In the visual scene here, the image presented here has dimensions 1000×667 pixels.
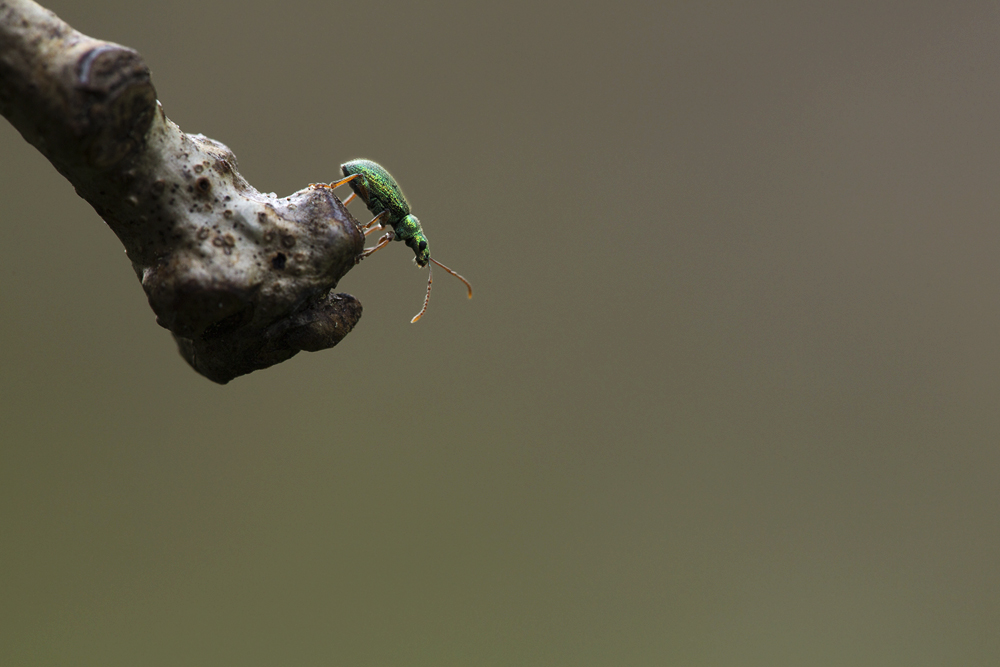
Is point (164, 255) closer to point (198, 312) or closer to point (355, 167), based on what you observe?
point (198, 312)

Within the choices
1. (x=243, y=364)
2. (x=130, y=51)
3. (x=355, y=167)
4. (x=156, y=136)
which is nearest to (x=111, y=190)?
(x=156, y=136)

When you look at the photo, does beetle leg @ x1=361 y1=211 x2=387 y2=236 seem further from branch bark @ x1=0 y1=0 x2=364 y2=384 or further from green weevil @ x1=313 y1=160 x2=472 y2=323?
branch bark @ x1=0 y1=0 x2=364 y2=384

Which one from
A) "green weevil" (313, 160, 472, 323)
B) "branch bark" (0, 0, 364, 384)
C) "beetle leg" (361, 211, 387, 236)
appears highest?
"green weevil" (313, 160, 472, 323)

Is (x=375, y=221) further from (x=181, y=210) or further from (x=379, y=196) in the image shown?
(x=181, y=210)

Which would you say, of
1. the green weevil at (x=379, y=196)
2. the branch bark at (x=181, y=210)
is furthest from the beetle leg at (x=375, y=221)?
the branch bark at (x=181, y=210)

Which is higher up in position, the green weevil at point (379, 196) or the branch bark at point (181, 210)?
the green weevil at point (379, 196)

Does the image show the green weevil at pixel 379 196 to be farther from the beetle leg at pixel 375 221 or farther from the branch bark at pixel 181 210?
the branch bark at pixel 181 210

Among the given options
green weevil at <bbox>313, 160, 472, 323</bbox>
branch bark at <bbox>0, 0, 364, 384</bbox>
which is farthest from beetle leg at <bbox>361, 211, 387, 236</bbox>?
branch bark at <bbox>0, 0, 364, 384</bbox>

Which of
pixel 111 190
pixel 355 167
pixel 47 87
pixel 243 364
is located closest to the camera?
pixel 47 87
